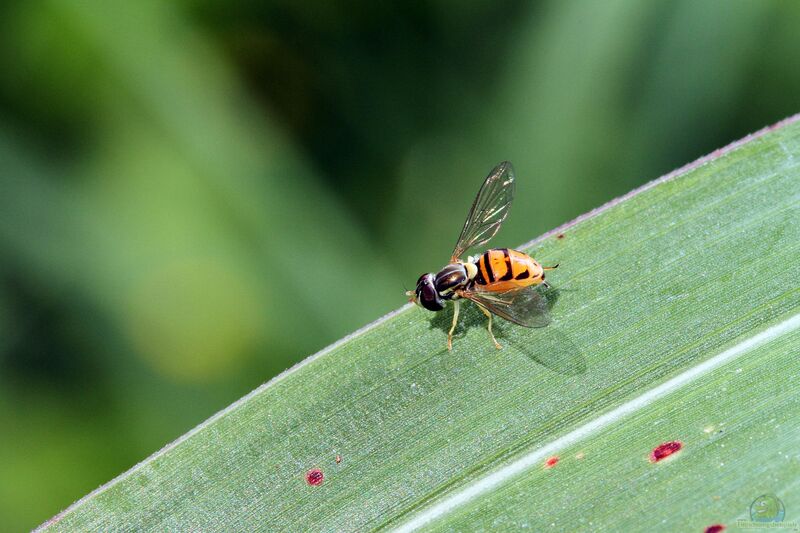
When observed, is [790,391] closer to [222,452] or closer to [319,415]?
[319,415]

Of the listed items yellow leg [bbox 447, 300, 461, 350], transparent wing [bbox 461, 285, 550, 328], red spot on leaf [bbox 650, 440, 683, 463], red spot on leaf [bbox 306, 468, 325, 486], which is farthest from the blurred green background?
red spot on leaf [bbox 650, 440, 683, 463]

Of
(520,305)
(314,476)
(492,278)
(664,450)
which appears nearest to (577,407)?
(664,450)

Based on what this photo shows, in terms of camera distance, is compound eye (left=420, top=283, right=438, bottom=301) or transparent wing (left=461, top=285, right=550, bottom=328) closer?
transparent wing (left=461, top=285, right=550, bottom=328)

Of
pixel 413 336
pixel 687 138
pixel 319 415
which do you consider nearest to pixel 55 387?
pixel 319 415

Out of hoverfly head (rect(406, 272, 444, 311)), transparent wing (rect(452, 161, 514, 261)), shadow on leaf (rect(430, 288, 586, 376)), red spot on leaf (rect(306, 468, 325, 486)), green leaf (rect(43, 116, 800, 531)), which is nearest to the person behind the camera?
green leaf (rect(43, 116, 800, 531))

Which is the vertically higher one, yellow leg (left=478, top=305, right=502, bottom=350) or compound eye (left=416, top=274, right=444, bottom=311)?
compound eye (left=416, top=274, right=444, bottom=311)

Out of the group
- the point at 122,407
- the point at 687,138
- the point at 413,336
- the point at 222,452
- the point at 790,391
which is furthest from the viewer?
the point at 687,138

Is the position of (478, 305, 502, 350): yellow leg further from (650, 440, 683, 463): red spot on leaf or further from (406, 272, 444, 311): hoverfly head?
(650, 440, 683, 463): red spot on leaf
